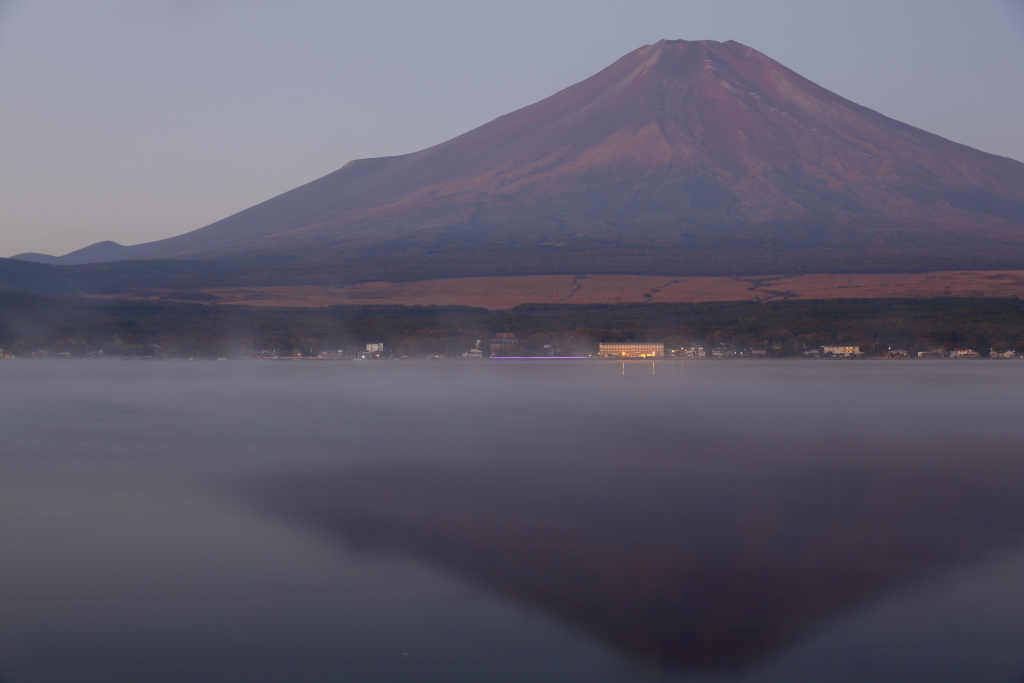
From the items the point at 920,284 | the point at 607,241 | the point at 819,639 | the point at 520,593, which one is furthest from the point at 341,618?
the point at 607,241

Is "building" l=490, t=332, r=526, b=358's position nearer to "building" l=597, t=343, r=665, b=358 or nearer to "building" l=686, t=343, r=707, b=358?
"building" l=597, t=343, r=665, b=358

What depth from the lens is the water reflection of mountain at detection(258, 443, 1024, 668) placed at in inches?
257

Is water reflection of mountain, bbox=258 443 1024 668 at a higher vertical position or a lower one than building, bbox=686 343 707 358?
higher

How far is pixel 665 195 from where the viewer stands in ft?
311

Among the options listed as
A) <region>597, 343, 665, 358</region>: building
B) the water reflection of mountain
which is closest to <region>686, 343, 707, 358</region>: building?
<region>597, 343, 665, 358</region>: building

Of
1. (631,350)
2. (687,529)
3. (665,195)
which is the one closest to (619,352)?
(631,350)

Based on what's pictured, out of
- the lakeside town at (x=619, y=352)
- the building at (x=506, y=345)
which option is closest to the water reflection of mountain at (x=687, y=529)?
the lakeside town at (x=619, y=352)

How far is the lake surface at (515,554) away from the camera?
590cm

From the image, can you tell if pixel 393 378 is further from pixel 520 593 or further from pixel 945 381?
pixel 520 593

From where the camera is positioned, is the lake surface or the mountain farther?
the mountain

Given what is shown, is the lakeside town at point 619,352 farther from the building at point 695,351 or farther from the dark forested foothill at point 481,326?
the dark forested foothill at point 481,326

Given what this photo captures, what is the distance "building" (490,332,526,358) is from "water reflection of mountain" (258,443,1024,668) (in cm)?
4767

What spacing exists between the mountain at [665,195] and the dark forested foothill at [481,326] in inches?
445

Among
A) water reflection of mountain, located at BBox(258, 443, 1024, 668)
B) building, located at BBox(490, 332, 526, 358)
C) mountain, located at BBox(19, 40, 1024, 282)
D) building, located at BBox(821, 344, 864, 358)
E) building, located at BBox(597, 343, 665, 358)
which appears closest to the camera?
water reflection of mountain, located at BBox(258, 443, 1024, 668)
